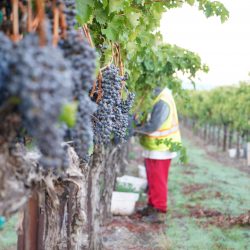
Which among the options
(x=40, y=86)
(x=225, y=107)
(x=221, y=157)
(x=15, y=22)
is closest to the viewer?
(x=40, y=86)

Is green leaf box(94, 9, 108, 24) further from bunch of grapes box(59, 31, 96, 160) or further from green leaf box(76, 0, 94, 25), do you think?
bunch of grapes box(59, 31, 96, 160)

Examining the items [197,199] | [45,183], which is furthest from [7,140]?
[197,199]

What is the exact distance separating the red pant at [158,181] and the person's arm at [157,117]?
0.58 metres

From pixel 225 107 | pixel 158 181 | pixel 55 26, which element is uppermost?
pixel 55 26

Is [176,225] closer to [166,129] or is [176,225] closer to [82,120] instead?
[166,129]

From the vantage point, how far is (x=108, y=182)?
732 cm

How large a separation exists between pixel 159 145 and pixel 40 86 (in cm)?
680

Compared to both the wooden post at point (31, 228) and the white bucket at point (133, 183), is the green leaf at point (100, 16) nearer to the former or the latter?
the wooden post at point (31, 228)

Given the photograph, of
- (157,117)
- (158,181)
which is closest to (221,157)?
(158,181)

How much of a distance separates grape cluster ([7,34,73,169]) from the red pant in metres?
6.83

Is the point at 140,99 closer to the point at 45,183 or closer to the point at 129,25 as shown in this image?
the point at 129,25

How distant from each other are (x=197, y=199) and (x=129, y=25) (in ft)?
23.8

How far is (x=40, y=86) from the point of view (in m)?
1.07

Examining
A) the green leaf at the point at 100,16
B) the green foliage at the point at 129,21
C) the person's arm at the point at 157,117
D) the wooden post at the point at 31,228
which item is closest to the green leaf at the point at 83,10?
the green foliage at the point at 129,21
